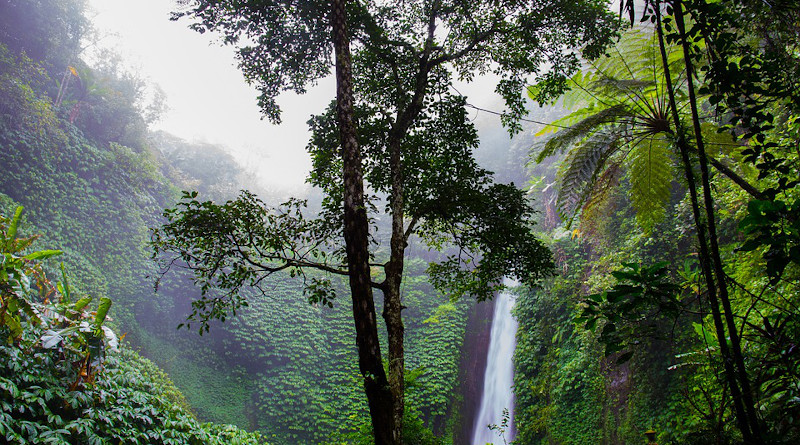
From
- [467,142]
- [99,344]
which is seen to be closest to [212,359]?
[99,344]

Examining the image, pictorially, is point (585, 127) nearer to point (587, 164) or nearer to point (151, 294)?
point (587, 164)

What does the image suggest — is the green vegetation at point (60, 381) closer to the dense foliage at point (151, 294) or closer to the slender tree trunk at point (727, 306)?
the dense foliage at point (151, 294)

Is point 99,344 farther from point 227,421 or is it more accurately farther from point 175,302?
point 175,302

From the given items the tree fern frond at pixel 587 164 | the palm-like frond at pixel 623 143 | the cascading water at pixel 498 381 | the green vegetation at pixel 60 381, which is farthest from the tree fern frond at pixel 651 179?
the cascading water at pixel 498 381

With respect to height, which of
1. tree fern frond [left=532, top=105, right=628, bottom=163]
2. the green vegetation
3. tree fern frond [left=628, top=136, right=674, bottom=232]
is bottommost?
the green vegetation

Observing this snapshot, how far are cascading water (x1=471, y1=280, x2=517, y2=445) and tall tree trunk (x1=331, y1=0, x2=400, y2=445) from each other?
827 cm

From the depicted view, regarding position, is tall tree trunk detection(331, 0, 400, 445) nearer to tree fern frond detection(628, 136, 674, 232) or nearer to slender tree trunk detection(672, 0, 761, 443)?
slender tree trunk detection(672, 0, 761, 443)

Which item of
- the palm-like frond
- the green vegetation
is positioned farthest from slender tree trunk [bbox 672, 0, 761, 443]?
the green vegetation

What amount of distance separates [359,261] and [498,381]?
9.66 metres

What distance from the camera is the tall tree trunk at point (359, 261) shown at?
2.63 m

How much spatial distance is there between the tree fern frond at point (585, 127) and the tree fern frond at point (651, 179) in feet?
1.60

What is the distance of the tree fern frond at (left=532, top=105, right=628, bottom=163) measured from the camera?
144 inches

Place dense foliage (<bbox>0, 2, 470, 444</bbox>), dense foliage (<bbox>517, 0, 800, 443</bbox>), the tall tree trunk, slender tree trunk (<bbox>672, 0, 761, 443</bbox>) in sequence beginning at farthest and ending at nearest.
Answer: dense foliage (<bbox>0, 2, 470, 444</bbox>) → the tall tree trunk → dense foliage (<bbox>517, 0, 800, 443</bbox>) → slender tree trunk (<bbox>672, 0, 761, 443</bbox>)

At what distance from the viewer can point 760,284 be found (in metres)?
3.93
